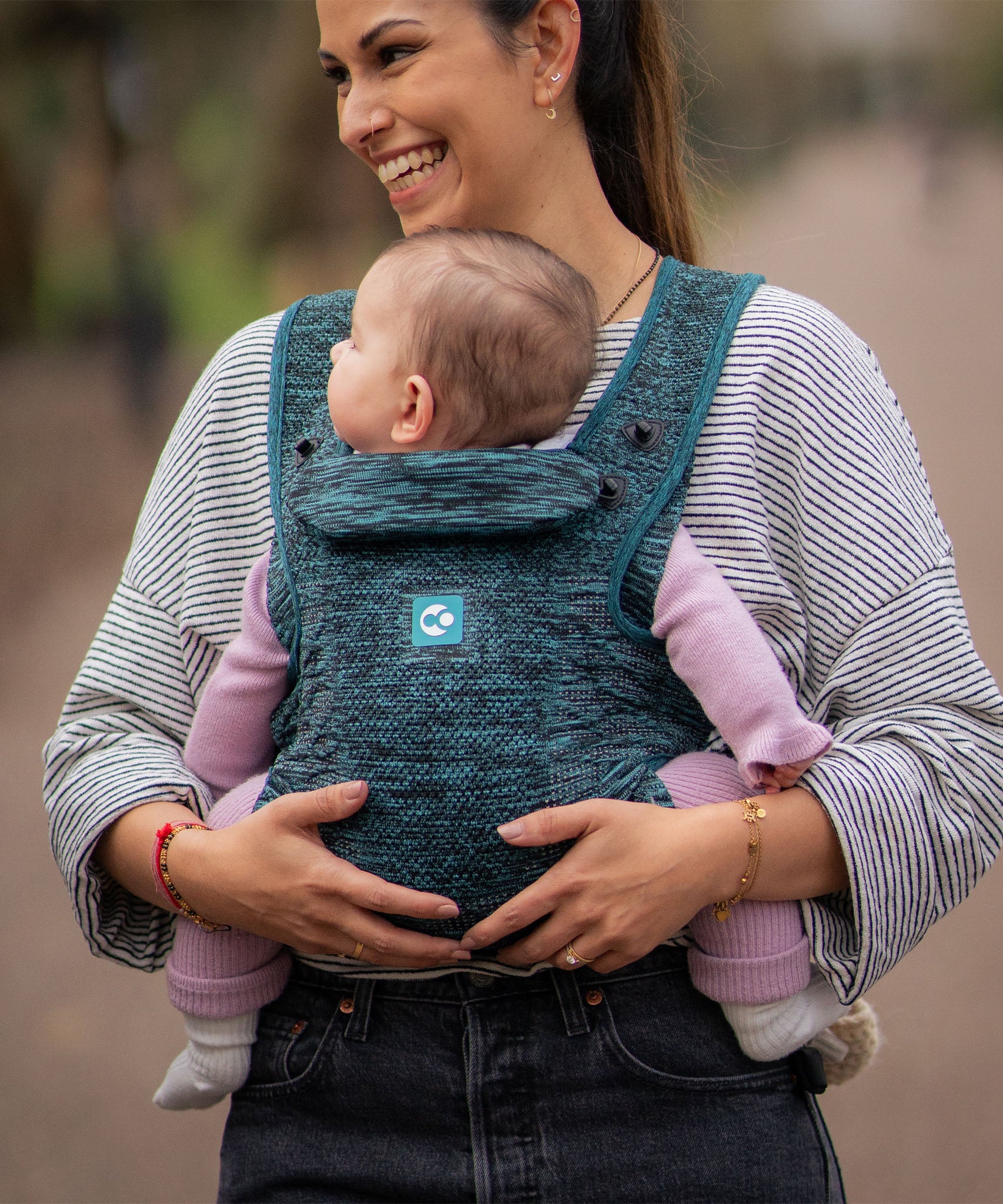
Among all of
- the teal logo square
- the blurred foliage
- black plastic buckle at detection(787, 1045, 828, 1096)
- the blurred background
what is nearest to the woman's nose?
the teal logo square

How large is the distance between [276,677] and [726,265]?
917mm

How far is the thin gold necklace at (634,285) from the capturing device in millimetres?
1369

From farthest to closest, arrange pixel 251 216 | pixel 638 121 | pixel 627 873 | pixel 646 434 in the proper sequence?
pixel 251 216
pixel 638 121
pixel 646 434
pixel 627 873

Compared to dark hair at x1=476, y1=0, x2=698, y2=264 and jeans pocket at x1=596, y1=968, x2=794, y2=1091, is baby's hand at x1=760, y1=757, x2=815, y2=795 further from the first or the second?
dark hair at x1=476, y1=0, x2=698, y2=264

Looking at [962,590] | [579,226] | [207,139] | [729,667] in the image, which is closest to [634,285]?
[579,226]

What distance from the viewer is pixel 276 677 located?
129 centimetres

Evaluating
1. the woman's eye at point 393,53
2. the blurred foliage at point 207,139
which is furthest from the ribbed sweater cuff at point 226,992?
the blurred foliage at point 207,139

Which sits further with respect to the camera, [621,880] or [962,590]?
[962,590]

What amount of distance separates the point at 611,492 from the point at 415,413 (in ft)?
0.61

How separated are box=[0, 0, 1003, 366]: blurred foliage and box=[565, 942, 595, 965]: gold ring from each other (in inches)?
201

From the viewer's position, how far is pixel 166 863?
4.13 ft

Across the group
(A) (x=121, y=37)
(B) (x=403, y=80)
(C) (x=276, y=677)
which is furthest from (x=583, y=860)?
(A) (x=121, y=37)

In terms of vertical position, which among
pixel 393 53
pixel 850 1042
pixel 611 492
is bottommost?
pixel 850 1042

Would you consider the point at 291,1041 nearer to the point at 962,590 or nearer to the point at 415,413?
the point at 415,413
